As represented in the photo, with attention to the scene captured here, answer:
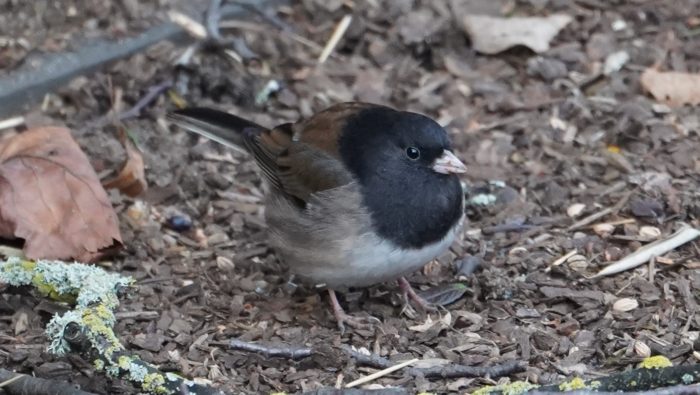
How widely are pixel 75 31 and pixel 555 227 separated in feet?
7.89

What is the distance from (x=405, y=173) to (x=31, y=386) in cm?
137

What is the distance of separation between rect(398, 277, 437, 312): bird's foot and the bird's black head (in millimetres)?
288

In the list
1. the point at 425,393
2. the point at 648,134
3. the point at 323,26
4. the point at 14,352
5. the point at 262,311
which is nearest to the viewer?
the point at 425,393

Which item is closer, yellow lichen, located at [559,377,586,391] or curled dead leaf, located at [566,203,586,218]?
yellow lichen, located at [559,377,586,391]

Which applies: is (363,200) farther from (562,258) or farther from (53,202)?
(53,202)

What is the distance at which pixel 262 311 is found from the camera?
379 cm

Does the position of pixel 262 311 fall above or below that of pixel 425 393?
below

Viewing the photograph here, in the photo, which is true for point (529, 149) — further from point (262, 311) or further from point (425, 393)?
point (425, 393)

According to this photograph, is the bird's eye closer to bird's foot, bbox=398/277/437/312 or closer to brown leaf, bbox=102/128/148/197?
bird's foot, bbox=398/277/437/312

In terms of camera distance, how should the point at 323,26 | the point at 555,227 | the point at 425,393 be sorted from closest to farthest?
the point at 425,393 < the point at 555,227 < the point at 323,26

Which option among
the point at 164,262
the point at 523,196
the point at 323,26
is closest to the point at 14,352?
the point at 164,262

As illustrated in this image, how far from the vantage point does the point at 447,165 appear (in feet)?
12.1

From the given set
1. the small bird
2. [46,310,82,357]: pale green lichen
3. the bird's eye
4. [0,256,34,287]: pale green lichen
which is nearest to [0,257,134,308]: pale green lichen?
[0,256,34,287]: pale green lichen

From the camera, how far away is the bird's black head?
3.57 metres
